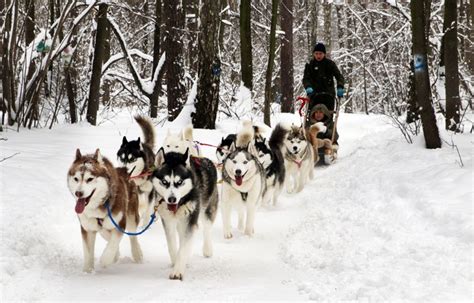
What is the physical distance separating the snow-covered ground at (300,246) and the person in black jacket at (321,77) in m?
2.88

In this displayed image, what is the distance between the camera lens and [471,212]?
3.57 metres

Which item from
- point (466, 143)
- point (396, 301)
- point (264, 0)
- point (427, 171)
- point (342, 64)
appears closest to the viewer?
point (396, 301)

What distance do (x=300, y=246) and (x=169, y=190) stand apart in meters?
1.38

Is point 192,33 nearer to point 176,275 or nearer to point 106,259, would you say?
point 106,259

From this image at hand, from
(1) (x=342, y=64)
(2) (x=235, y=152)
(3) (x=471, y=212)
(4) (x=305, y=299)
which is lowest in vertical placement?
(4) (x=305, y=299)

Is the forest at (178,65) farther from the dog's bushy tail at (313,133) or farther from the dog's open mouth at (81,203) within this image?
the dog's open mouth at (81,203)

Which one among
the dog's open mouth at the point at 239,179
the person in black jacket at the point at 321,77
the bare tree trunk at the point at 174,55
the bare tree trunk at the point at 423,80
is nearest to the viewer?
the dog's open mouth at the point at 239,179

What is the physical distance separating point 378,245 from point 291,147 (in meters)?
3.63

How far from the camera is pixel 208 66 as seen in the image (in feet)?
29.2

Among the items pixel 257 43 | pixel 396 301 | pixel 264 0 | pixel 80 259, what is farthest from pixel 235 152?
pixel 257 43

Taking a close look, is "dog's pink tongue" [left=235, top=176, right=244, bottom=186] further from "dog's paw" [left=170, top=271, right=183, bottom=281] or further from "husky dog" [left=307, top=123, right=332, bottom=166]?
"husky dog" [left=307, top=123, right=332, bottom=166]

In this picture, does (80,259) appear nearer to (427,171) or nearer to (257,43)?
(427,171)

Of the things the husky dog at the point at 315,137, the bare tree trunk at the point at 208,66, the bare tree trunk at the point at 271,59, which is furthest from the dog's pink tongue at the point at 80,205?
the bare tree trunk at the point at 271,59

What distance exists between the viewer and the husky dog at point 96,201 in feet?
11.9
